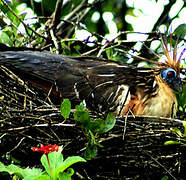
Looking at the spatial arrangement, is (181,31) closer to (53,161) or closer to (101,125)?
(101,125)

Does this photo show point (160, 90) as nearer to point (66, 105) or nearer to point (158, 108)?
point (158, 108)

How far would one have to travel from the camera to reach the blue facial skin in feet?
10.5

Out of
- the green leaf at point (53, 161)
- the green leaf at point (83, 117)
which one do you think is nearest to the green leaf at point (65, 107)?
the green leaf at point (83, 117)

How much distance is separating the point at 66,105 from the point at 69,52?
61.0 inches

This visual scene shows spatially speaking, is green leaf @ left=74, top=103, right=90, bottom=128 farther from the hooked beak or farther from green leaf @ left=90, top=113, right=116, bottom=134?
the hooked beak

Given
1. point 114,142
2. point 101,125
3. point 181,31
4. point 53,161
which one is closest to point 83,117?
point 101,125

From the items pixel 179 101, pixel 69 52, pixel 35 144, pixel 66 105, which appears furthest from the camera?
pixel 69 52

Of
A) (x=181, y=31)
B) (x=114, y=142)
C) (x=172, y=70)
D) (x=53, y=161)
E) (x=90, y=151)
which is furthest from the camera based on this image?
(x=181, y=31)

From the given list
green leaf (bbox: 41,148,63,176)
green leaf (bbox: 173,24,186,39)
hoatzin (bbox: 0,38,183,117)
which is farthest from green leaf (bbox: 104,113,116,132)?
green leaf (bbox: 173,24,186,39)

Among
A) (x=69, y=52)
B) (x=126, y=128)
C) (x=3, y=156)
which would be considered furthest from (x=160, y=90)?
(x=3, y=156)

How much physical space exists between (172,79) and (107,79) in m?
0.61

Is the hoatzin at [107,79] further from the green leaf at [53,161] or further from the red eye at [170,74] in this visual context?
the green leaf at [53,161]

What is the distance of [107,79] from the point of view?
10.5 ft

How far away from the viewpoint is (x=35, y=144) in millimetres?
2605
